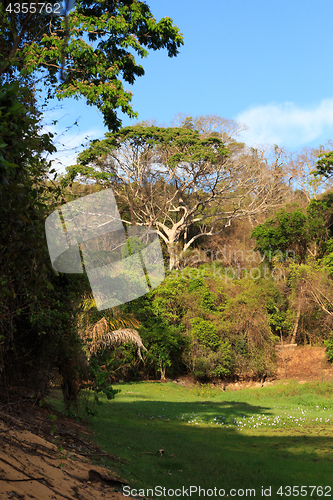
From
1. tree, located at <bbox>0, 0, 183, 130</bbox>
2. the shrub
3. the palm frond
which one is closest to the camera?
tree, located at <bbox>0, 0, 183, 130</bbox>

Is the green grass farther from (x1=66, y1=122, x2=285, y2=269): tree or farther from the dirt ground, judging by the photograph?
(x1=66, y1=122, x2=285, y2=269): tree

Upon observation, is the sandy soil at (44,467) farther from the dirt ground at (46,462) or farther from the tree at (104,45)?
the tree at (104,45)

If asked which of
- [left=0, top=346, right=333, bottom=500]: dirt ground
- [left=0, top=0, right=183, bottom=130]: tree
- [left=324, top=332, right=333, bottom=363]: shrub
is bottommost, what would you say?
[left=324, top=332, right=333, bottom=363]: shrub

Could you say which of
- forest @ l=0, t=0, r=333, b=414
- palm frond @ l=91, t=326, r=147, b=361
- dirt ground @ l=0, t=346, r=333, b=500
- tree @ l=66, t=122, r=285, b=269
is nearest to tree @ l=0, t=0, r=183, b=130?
forest @ l=0, t=0, r=333, b=414

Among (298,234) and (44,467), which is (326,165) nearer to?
(298,234)

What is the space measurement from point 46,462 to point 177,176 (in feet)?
77.7

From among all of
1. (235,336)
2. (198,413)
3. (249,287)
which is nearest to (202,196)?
(249,287)

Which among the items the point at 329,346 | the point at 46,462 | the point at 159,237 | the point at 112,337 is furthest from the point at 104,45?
the point at 159,237

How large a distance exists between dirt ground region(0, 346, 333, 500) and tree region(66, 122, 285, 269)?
64.2 feet

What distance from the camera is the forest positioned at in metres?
5.60

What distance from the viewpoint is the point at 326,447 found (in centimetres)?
865

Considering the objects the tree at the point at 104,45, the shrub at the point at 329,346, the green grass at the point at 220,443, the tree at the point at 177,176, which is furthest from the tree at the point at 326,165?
the tree at the point at 104,45

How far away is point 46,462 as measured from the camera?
499 cm

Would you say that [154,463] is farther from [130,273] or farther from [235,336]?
[130,273]
